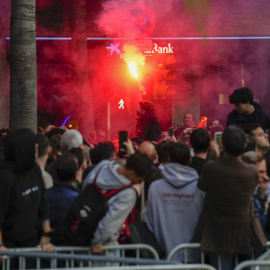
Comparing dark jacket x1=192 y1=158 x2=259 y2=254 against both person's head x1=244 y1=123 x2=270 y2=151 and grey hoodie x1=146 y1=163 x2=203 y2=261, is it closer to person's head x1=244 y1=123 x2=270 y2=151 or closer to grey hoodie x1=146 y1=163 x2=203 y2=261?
grey hoodie x1=146 y1=163 x2=203 y2=261

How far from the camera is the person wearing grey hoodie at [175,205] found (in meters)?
5.69

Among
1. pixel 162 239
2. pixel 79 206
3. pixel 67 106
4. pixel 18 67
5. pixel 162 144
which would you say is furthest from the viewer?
pixel 67 106

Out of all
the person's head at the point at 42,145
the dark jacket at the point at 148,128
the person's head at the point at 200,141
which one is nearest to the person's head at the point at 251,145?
the person's head at the point at 200,141

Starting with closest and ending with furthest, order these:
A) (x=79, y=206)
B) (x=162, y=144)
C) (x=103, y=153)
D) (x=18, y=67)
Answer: (x=79, y=206), (x=103, y=153), (x=162, y=144), (x=18, y=67)

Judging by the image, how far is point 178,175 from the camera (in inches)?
223

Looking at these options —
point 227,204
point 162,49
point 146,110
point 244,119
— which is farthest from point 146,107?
point 162,49

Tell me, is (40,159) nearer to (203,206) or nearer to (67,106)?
(203,206)

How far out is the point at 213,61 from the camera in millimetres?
20859

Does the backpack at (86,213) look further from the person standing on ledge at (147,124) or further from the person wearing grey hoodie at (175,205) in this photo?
the person standing on ledge at (147,124)

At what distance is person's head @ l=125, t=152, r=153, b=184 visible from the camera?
5270mm

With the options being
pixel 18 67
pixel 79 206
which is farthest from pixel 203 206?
pixel 18 67

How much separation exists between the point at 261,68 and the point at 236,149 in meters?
16.1

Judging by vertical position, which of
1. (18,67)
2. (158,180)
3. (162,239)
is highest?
(18,67)

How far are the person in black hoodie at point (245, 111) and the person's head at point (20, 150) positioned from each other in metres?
3.21
